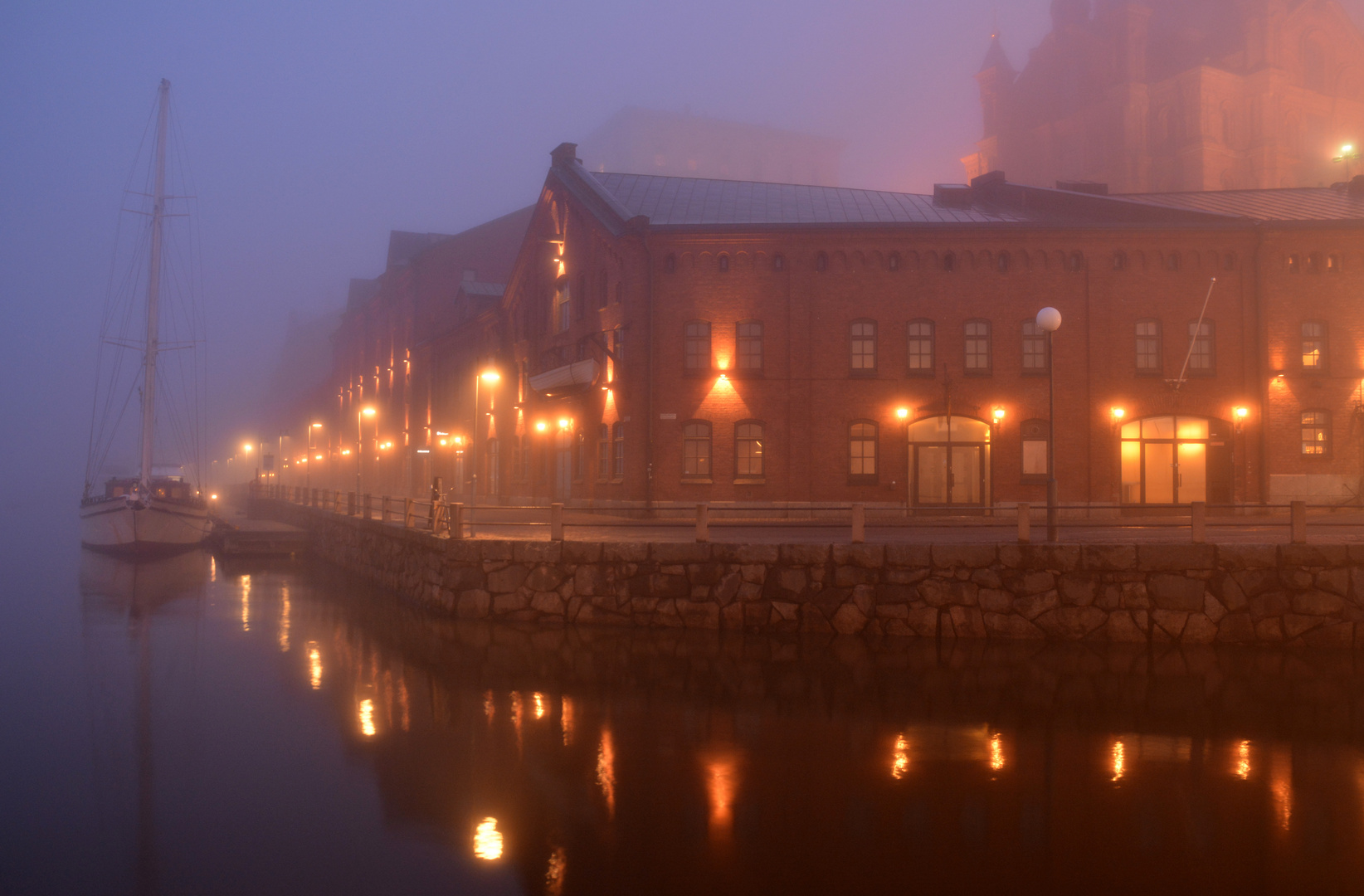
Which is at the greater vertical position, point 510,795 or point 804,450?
point 804,450

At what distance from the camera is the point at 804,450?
30.4 metres

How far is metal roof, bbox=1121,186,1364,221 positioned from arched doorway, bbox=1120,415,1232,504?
7067mm

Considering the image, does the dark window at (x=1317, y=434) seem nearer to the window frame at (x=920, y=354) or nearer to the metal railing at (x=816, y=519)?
the metal railing at (x=816, y=519)

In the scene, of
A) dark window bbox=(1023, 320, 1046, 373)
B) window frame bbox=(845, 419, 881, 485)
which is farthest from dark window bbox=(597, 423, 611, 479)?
dark window bbox=(1023, 320, 1046, 373)

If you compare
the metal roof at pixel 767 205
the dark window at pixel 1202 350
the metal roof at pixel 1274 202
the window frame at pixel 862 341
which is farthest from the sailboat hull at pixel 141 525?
the metal roof at pixel 1274 202

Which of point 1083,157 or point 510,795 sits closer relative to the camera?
point 510,795

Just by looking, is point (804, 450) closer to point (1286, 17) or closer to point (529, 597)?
point (529, 597)

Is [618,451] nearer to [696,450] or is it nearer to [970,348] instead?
[696,450]

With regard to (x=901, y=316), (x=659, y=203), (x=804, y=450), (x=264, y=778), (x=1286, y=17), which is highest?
(x=1286, y=17)

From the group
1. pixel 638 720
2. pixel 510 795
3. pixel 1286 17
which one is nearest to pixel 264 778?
pixel 510 795

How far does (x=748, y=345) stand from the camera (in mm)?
31000

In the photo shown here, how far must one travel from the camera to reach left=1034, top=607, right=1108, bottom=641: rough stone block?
15.5 meters

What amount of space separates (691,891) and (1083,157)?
7804 centimetres

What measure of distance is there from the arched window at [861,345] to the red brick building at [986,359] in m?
0.06
